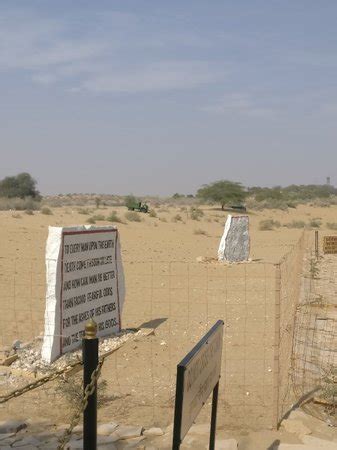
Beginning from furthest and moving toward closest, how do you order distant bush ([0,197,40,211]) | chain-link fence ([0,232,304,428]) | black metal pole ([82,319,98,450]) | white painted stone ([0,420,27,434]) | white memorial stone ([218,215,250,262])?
distant bush ([0,197,40,211]), white memorial stone ([218,215,250,262]), chain-link fence ([0,232,304,428]), white painted stone ([0,420,27,434]), black metal pole ([82,319,98,450])

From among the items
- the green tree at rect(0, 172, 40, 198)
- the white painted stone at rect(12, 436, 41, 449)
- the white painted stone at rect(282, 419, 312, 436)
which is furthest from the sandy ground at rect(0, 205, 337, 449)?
the green tree at rect(0, 172, 40, 198)

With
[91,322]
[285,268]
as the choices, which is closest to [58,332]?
[91,322]

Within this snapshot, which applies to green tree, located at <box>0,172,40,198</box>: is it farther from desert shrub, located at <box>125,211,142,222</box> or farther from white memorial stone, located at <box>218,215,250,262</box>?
white memorial stone, located at <box>218,215,250,262</box>

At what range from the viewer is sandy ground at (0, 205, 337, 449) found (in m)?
11.8

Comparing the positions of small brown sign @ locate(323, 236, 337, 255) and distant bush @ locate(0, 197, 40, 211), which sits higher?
distant bush @ locate(0, 197, 40, 211)

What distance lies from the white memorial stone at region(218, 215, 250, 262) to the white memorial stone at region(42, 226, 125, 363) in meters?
10.6

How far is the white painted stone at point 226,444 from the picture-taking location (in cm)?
579

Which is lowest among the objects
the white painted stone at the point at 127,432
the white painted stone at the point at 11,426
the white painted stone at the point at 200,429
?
the white painted stone at the point at 11,426

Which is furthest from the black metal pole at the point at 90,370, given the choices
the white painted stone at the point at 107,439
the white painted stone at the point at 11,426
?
the white painted stone at the point at 11,426

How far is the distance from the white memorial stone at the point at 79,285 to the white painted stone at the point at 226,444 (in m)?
Result: 3.77

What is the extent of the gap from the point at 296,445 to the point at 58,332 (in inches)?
176

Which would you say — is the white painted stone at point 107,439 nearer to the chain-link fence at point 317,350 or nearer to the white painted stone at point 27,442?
the white painted stone at point 27,442

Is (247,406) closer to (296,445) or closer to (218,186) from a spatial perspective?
(296,445)

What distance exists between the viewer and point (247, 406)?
728 centimetres
